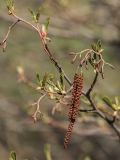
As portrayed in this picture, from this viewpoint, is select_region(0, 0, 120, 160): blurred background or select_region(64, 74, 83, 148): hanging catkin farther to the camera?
select_region(0, 0, 120, 160): blurred background

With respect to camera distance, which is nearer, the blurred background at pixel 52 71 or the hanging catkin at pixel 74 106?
the hanging catkin at pixel 74 106

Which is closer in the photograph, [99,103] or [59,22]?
[99,103]

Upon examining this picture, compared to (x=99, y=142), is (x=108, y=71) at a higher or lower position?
higher

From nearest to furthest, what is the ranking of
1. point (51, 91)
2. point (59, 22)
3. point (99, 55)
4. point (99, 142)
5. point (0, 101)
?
point (99, 55) < point (51, 91) < point (59, 22) < point (0, 101) < point (99, 142)

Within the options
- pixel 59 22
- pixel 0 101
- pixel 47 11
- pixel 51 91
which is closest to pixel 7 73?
pixel 0 101

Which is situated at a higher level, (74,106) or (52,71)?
(74,106)

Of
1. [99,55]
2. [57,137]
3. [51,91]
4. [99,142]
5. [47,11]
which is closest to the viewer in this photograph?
[99,55]

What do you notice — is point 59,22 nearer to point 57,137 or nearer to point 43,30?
point 43,30

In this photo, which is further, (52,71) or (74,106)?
(52,71)
